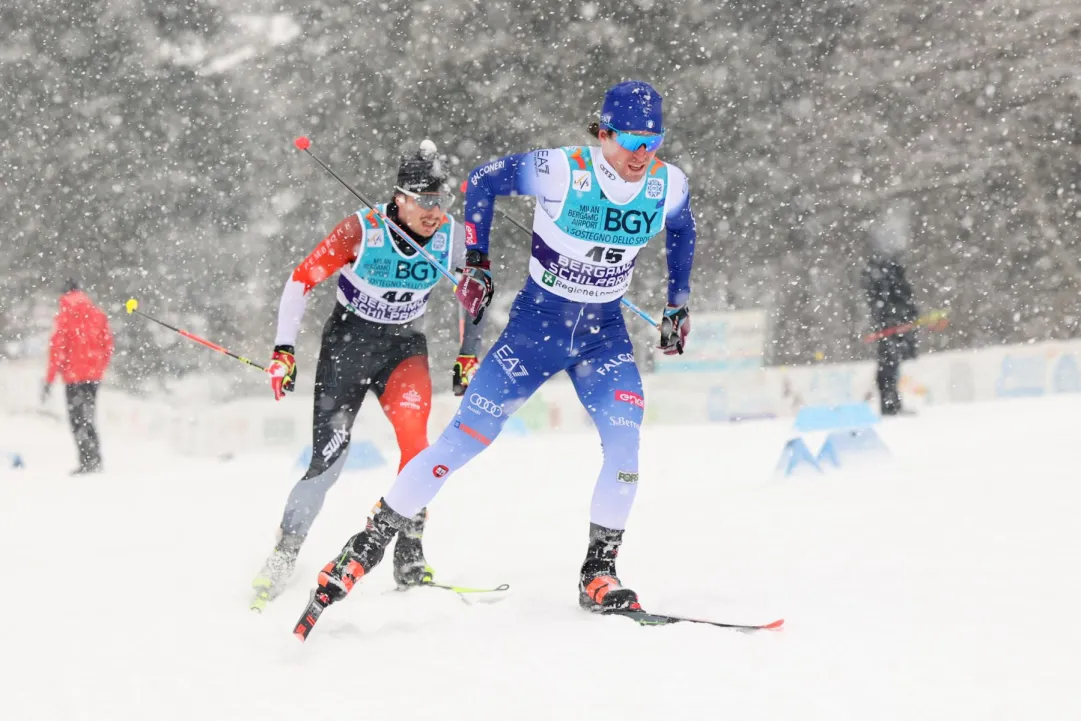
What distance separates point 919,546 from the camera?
500 cm

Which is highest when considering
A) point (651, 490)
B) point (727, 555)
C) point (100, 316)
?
point (100, 316)

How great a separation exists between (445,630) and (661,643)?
864 millimetres

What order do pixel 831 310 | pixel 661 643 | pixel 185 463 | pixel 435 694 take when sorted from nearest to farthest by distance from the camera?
1. pixel 435 694
2. pixel 661 643
3. pixel 185 463
4. pixel 831 310

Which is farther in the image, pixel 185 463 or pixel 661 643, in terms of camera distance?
pixel 185 463

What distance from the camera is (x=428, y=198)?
16.3 feet

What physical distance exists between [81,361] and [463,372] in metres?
7.23

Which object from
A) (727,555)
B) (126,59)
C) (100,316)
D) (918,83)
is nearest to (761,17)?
(918,83)

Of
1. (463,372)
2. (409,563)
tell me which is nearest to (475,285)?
(463,372)

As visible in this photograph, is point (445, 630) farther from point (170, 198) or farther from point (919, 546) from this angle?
point (170, 198)

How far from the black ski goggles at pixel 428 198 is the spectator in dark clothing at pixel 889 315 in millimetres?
7899

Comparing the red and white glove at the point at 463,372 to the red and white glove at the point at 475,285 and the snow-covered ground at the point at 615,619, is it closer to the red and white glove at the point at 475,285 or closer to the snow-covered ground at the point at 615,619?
the red and white glove at the point at 475,285

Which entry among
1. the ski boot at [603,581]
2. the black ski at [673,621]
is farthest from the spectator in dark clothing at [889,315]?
the black ski at [673,621]

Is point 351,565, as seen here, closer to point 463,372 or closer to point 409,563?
point 409,563

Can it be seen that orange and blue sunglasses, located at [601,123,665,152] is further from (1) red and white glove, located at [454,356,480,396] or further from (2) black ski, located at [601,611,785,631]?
(2) black ski, located at [601,611,785,631]
